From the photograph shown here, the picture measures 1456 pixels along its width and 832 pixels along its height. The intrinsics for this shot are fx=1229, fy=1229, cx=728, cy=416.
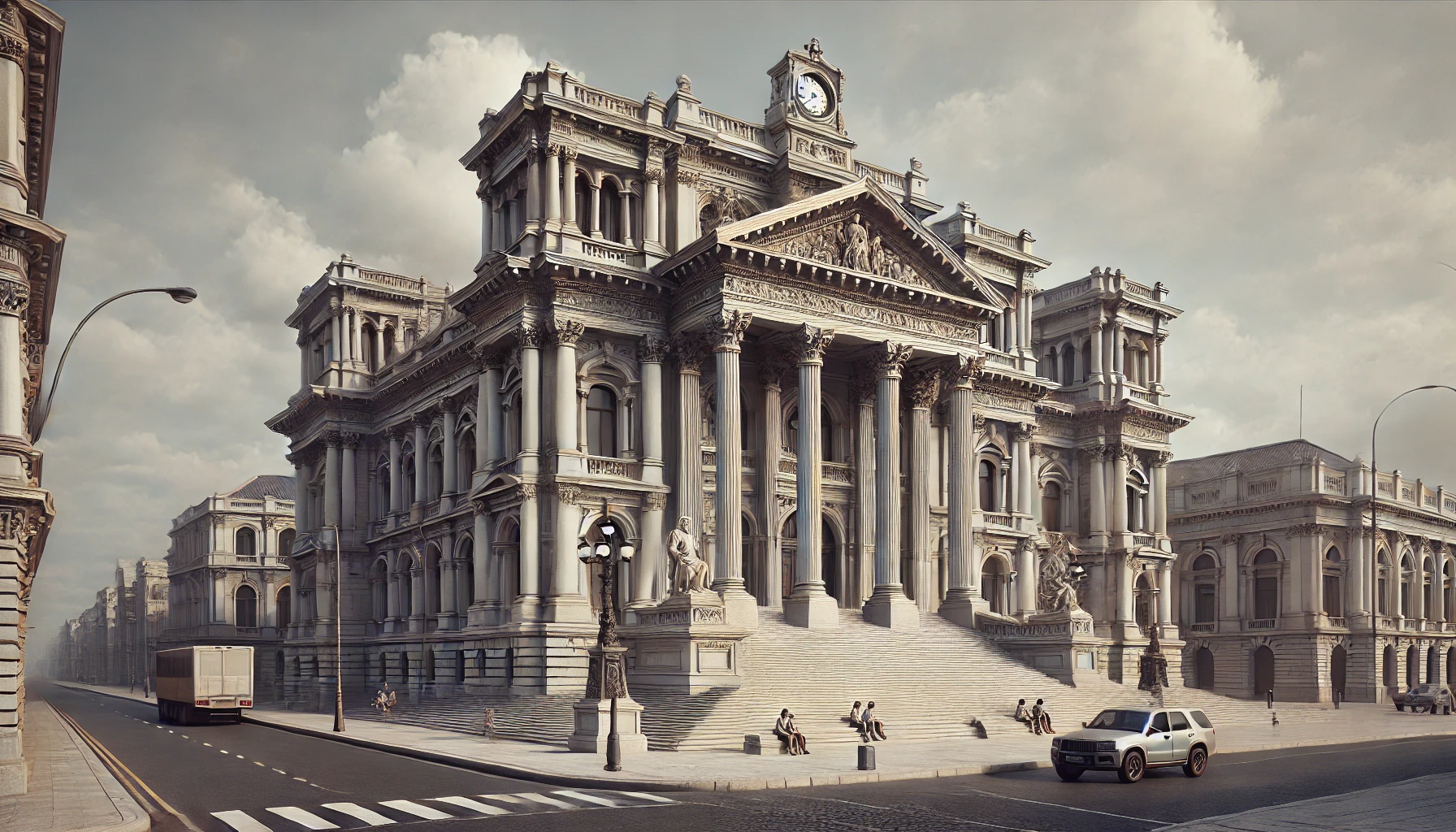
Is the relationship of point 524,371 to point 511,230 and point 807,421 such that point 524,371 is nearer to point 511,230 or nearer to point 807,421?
point 511,230

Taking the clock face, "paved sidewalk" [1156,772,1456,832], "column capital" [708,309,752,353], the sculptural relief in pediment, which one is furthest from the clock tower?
"paved sidewalk" [1156,772,1456,832]

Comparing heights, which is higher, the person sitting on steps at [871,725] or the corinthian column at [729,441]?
the corinthian column at [729,441]

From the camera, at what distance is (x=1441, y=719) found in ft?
169

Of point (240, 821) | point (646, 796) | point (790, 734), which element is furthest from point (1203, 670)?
point (240, 821)

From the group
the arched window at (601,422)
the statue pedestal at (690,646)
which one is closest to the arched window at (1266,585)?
the arched window at (601,422)

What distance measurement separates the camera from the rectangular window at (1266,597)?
74562mm

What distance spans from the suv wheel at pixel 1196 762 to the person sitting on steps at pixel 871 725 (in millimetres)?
8699

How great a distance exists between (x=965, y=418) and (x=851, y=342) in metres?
6.20

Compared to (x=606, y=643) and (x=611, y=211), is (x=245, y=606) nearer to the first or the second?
(x=611, y=211)

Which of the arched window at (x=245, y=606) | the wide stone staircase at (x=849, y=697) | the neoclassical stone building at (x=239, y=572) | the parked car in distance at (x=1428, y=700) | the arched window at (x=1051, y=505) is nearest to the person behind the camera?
the wide stone staircase at (x=849, y=697)

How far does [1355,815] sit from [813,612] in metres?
24.3

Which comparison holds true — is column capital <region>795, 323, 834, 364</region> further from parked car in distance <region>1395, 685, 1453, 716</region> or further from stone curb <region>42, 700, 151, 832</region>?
parked car in distance <region>1395, 685, 1453, 716</region>

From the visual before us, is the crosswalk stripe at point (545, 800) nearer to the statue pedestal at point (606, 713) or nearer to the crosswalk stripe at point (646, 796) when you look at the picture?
the crosswalk stripe at point (646, 796)

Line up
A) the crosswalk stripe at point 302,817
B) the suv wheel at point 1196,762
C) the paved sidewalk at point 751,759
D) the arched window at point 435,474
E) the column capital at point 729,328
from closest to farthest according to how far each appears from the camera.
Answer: the crosswalk stripe at point 302,817 → the paved sidewalk at point 751,759 → the suv wheel at point 1196,762 → the column capital at point 729,328 → the arched window at point 435,474
